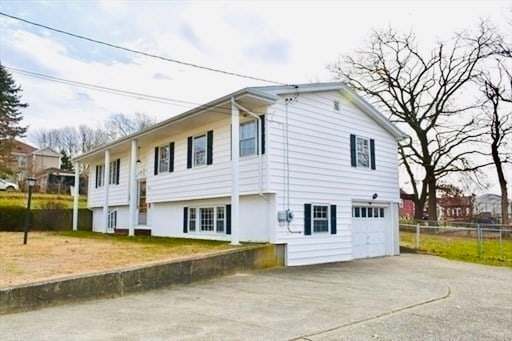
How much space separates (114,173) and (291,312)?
708 inches

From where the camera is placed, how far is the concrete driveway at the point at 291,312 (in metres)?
5.54

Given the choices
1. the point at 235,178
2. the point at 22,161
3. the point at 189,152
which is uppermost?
the point at 22,161

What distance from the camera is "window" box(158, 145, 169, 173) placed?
685 inches

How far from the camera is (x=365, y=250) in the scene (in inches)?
615

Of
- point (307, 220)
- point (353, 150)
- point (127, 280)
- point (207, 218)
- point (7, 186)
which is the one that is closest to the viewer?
point (127, 280)

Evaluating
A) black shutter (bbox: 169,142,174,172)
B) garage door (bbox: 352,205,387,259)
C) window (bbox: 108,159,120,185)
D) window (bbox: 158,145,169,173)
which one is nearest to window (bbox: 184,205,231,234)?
black shutter (bbox: 169,142,174,172)

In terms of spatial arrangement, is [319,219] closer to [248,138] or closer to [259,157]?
[259,157]

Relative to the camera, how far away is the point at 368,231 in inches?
627

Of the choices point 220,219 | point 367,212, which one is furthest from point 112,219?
point 367,212

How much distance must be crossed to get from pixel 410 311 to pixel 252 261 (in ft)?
16.6

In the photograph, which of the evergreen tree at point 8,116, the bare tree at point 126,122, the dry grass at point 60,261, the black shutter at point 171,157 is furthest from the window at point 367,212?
the bare tree at point 126,122

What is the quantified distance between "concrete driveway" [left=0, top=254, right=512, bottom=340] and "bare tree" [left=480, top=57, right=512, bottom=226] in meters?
19.9

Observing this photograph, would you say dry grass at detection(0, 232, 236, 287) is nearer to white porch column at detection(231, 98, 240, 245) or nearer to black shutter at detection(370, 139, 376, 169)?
white porch column at detection(231, 98, 240, 245)

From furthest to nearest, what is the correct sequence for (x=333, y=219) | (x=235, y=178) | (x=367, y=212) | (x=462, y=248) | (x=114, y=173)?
(x=114, y=173) < (x=462, y=248) < (x=367, y=212) < (x=333, y=219) < (x=235, y=178)
